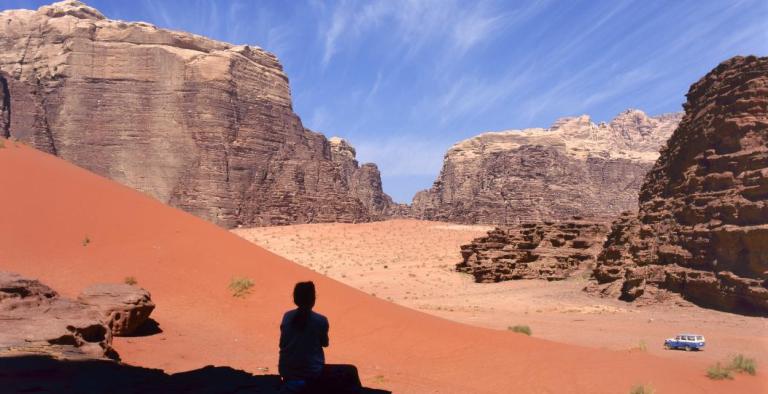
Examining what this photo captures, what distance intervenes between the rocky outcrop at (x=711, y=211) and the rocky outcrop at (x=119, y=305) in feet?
63.7

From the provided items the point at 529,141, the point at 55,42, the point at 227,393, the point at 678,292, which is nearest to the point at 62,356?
the point at 227,393

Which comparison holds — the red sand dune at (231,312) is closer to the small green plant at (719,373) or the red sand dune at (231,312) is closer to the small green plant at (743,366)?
the small green plant at (719,373)

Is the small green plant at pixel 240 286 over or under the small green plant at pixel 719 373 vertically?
over

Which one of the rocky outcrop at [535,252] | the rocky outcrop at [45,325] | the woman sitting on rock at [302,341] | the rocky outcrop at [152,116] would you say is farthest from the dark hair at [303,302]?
the rocky outcrop at [152,116]

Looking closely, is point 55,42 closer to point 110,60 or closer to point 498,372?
point 110,60

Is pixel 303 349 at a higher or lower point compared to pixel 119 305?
higher

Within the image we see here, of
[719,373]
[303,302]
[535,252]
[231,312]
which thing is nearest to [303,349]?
[303,302]

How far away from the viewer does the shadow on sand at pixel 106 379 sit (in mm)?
4586

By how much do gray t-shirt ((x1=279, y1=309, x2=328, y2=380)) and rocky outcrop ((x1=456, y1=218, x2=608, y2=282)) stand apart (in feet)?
107

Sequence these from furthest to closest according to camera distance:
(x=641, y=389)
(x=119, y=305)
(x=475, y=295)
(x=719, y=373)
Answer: (x=475, y=295)
(x=719, y=373)
(x=119, y=305)
(x=641, y=389)

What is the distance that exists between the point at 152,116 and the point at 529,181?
6070 centimetres

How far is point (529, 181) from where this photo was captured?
92688 millimetres

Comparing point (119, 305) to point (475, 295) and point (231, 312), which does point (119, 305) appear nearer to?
point (231, 312)

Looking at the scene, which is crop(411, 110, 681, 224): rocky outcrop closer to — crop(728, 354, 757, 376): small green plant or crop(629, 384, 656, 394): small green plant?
crop(728, 354, 757, 376): small green plant
